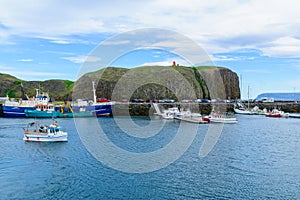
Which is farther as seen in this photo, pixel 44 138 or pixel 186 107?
pixel 186 107

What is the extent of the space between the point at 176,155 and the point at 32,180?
15.4m

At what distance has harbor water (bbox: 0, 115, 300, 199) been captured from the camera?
73.4 feet

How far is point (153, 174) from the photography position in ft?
88.6

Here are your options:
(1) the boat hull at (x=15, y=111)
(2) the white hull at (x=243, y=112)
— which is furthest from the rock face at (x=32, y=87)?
(2) the white hull at (x=243, y=112)

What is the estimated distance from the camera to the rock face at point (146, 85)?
417 feet

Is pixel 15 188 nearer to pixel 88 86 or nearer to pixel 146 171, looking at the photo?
pixel 146 171

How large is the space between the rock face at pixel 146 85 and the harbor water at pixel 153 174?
278 feet

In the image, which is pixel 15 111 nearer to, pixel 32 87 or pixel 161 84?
pixel 32 87

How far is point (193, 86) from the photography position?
472 feet

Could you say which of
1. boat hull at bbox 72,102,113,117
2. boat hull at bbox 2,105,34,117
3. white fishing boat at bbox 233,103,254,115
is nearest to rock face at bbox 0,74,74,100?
boat hull at bbox 72,102,113,117

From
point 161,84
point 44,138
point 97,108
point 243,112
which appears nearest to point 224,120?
point 243,112

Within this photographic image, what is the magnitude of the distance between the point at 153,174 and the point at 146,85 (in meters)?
103

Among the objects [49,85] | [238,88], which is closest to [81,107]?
[49,85]

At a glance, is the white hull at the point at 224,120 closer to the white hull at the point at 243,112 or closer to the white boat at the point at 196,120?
the white boat at the point at 196,120
